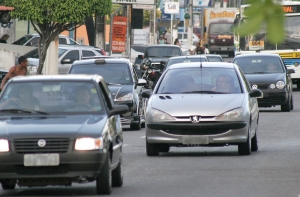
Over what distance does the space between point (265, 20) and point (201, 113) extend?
1050 cm

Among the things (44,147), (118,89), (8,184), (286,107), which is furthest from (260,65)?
(44,147)

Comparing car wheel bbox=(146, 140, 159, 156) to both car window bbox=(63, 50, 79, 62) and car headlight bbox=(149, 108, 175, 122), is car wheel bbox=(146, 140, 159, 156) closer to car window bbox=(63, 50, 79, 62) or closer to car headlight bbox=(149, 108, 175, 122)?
car headlight bbox=(149, 108, 175, 122)

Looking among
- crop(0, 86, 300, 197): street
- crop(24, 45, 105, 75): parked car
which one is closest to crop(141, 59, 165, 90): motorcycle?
crop(24, 45, 105, 75): parked car

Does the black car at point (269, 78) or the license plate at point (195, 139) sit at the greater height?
the license plate at point (195, 139)

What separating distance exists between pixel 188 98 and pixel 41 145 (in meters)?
5.86

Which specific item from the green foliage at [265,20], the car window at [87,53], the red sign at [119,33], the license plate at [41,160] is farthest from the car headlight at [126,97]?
the red sign at [119,33]

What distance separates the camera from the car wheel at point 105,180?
10.3m

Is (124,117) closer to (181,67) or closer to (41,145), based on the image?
(181,67)

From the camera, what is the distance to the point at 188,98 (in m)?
15.6

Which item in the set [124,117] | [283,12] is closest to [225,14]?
[124,117]

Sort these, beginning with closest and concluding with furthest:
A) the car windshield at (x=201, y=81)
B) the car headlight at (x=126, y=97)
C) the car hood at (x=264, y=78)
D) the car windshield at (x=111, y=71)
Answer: the car windshield at (x=201, y=81), the car headlight at (x=126, y=97), the car windshield at (x=111, y=71), the car hood at (x=264, y=78)

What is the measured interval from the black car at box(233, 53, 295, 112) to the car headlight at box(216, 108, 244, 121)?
42.0 ft

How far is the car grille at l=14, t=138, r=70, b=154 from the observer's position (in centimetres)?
1002

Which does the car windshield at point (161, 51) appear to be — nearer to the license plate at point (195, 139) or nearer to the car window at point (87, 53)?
the car window at point (87, 53)
